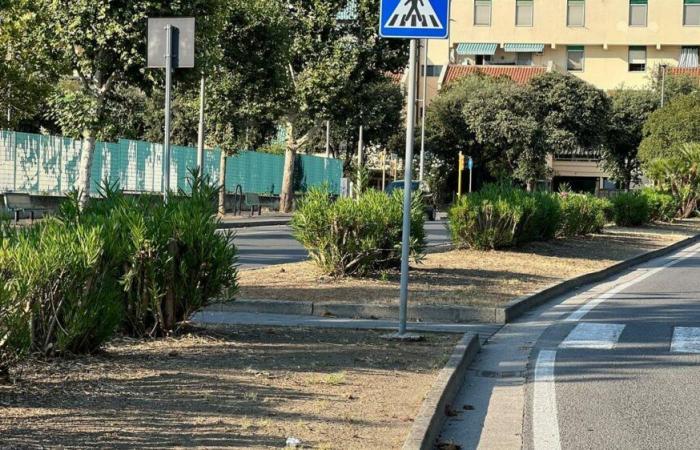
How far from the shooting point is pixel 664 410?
305 inches

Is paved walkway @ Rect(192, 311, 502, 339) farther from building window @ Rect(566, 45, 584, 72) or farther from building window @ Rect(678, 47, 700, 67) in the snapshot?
building window @ Rect(678, 47, 700, 67)

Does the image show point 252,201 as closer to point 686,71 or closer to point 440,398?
point 440,398

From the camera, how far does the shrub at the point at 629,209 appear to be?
1359 inches

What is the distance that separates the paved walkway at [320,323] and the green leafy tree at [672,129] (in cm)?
3956

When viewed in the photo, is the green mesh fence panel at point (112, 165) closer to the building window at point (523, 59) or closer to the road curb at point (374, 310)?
the road curb at point (374, 310)

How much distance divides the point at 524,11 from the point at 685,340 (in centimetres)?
6837

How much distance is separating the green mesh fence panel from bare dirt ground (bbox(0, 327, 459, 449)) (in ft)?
49.9

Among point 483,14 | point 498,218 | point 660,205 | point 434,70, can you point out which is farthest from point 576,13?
point 498,218

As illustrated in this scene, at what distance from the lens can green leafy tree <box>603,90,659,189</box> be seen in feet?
221

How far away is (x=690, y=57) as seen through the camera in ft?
249

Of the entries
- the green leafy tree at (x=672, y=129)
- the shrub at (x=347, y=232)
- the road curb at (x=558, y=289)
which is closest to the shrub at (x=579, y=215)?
the road curb at (x=558, y=289)

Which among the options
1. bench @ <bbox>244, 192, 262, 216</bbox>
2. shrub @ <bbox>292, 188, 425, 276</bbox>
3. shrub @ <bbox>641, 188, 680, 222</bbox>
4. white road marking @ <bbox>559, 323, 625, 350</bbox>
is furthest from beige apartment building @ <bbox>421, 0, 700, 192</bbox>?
white road marking @ <bbox>559, 323, 625, 350</bbox>

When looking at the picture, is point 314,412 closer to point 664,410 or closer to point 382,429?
point 382,429

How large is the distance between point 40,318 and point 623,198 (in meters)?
29.1
